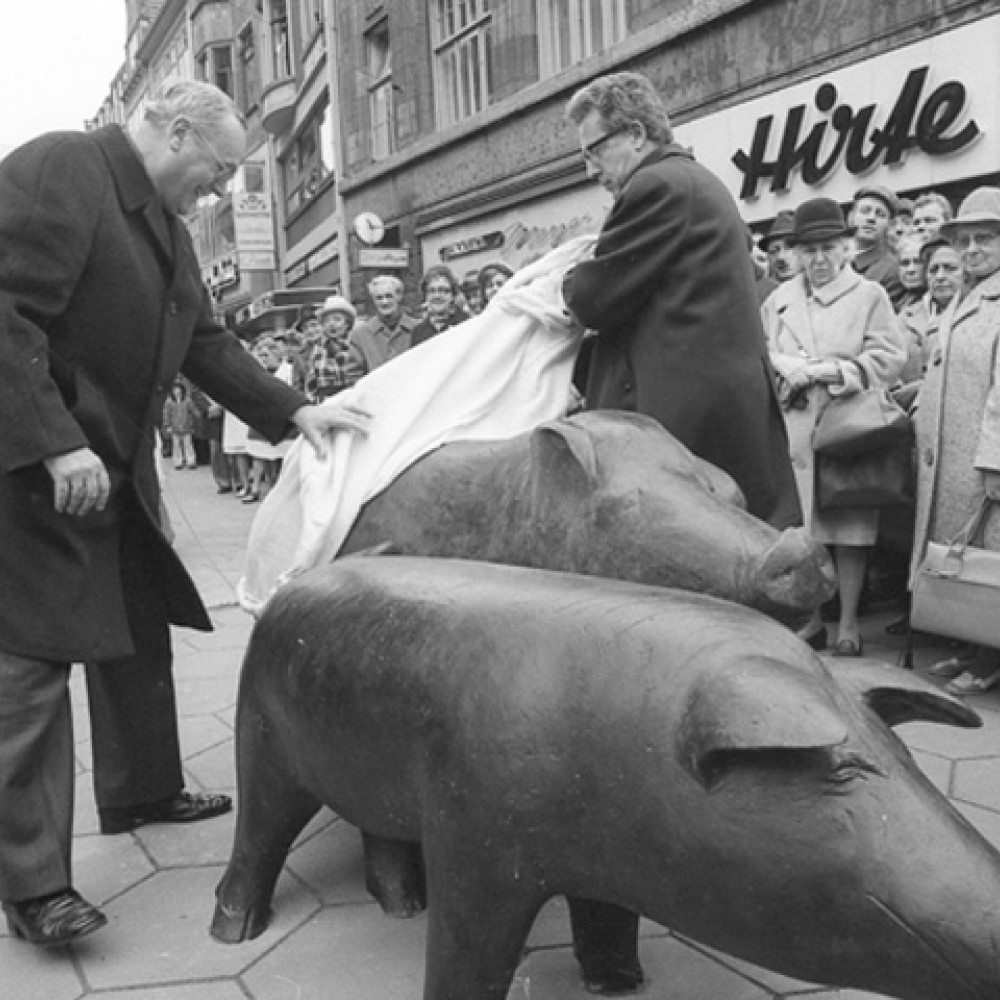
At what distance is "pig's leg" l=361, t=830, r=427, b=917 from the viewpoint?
106 inches

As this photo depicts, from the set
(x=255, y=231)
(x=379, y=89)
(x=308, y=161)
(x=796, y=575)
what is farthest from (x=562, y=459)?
(x=255, y=231)

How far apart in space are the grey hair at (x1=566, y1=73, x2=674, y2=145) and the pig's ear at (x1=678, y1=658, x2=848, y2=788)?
1746 mm

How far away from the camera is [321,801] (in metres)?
2.26

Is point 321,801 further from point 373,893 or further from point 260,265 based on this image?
point 260,265

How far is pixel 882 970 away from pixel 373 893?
158 cm

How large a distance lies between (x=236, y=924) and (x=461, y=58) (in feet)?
49.1

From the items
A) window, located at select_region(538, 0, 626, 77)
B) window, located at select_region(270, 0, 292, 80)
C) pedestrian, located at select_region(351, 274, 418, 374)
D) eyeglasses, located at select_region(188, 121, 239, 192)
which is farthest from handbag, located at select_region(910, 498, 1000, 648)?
window, located at select_region(270, 0, 292, 80)

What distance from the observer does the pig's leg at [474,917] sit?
172cm

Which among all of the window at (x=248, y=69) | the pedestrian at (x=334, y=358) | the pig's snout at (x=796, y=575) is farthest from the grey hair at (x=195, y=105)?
the window at (x=248, y=69)

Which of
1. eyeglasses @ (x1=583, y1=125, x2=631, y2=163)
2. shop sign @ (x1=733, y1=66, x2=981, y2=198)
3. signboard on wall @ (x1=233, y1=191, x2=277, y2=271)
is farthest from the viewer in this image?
signboard on wall @ (x1=233, y1=191, x2=277, y2=271)

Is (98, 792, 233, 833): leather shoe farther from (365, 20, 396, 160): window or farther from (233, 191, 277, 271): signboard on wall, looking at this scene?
(233, 191, 277, 271): signboard on wall

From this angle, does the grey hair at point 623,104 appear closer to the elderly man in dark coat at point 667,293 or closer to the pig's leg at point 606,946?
the elderly man in dark coat at point 667,293

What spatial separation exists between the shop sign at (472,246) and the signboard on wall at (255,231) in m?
14.4

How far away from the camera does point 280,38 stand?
96.5 feet
